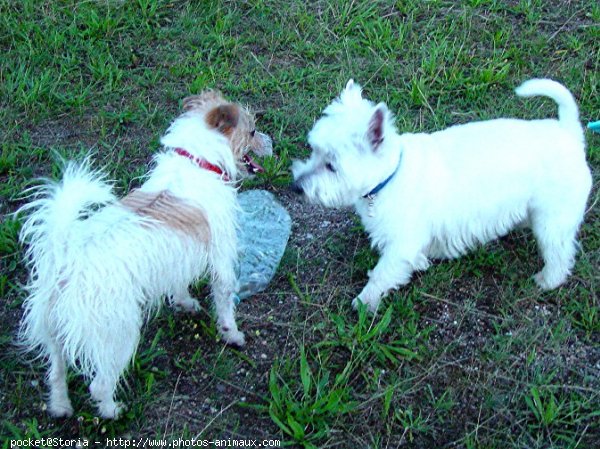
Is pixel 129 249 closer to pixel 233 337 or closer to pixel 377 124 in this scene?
pixel 233 337

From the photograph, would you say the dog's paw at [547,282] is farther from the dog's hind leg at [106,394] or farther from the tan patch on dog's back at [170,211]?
the dog's hind leg at [106,394]

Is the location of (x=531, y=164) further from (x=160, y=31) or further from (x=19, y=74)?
(x=19, y=74)

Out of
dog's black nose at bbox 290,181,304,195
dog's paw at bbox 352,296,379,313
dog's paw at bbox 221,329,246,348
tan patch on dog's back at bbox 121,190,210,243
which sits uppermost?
tan patch on dog's back at bbox 121,190,210,243

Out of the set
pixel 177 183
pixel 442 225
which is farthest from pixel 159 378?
pixel 442 225

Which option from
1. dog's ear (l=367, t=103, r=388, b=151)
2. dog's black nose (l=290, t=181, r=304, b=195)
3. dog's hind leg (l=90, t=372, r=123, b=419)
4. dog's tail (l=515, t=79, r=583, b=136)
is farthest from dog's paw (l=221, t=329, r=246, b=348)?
dog's tail (l=515, t=79, r=583, b=136)

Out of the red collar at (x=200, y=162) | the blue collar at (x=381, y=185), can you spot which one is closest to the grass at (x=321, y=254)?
the blue collar at (x=381, y=185)

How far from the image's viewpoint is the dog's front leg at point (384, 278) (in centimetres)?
344

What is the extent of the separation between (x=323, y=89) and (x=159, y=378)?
268cm

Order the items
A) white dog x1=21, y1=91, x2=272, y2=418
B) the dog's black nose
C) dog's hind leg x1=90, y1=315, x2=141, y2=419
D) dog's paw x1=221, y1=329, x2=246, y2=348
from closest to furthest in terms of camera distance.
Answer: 1. white dog x1=21, y1=91, x2=272, y2=418
2. dog's hind leg x1=90, y1=315, x2=141, y2=419
3. the dog's black nose
4. dog's paw x1=221, y1=329, x2=246, y2=348

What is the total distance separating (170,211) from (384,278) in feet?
4.26

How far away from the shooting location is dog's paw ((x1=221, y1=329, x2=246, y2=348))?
3354 millimetres

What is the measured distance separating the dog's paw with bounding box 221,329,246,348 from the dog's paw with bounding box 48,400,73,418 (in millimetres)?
819

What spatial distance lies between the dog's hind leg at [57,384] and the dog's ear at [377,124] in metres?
1.70

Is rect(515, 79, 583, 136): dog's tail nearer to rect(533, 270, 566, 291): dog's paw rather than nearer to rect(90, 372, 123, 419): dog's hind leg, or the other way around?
rect(533, 270, 566, 291): dog's paw
